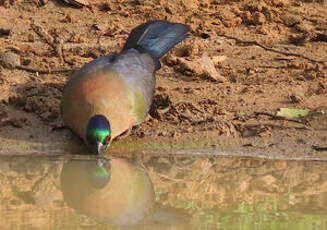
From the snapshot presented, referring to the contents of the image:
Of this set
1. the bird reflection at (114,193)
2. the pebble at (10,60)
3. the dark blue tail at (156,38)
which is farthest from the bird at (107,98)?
the pebble at (10,60)

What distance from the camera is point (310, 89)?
24.9ft

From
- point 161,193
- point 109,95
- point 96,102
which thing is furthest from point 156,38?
point 161,193

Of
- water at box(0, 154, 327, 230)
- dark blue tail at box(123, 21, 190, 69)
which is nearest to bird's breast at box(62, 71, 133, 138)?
water at box(0, 154, 327, 230)

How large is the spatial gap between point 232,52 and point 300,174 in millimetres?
2560

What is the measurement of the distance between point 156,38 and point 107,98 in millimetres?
1446

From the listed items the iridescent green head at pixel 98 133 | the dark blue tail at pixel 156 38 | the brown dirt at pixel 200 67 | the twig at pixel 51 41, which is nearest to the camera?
the iridescent green head at pixel 98 133

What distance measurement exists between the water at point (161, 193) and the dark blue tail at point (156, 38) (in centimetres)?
142

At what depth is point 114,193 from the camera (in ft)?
17.7

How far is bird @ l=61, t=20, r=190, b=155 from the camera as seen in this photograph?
6.16m

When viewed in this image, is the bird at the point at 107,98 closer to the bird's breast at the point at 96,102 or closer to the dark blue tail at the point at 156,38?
the bird's breast at the point at 96,102

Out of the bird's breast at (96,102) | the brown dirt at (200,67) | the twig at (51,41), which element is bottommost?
the brown dirt at (200,67)

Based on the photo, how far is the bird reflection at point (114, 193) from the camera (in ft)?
15.8

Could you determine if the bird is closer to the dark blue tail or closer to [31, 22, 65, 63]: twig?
the dark blue tail

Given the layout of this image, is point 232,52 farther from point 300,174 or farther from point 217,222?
point 217,222
